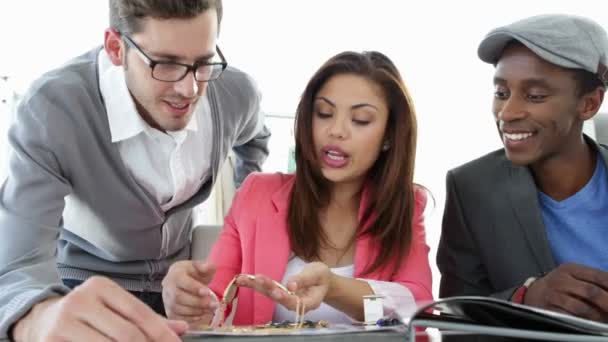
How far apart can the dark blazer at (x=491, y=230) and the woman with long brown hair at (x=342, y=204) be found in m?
0.10

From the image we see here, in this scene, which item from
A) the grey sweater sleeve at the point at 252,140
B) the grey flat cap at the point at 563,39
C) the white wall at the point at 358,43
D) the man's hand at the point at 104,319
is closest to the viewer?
the man's hand at the point at 104,319

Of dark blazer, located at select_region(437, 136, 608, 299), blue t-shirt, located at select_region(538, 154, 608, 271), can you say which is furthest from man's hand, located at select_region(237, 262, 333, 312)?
blue t-shirt, located at select_region(538, 154, 608, 271)

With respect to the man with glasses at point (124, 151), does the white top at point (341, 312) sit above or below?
below

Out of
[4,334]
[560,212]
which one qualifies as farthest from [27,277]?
[560,212]

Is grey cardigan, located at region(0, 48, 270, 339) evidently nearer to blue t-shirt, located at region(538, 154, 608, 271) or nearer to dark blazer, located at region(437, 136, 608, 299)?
dark blazer, located at region(437, 136, 608, 299)

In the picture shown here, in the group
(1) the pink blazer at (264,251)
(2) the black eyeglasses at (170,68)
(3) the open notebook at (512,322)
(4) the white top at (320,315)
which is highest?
(2) the black eyeglasses at (170,68)

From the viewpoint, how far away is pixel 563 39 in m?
1.40

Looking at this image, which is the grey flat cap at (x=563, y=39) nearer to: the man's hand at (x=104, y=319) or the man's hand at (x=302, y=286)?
the man's hand at (x=302, y=286)

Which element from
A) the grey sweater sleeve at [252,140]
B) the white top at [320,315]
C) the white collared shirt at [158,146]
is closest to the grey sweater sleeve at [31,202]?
the white collared shirt at [158,146]

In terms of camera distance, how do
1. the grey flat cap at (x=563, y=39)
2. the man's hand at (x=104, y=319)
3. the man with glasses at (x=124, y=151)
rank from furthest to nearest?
the grey flat cap at (x=563, y=39), the man with glasses at (x=124, y=151), the man's hand at (x=104, y=319)

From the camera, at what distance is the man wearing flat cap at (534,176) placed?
4.66ft

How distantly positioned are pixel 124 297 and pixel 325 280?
0.51 metres

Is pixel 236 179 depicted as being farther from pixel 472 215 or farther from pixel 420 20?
pixel 420 20

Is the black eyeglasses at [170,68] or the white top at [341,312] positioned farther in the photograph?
the black eyeglasses at [170,68]
